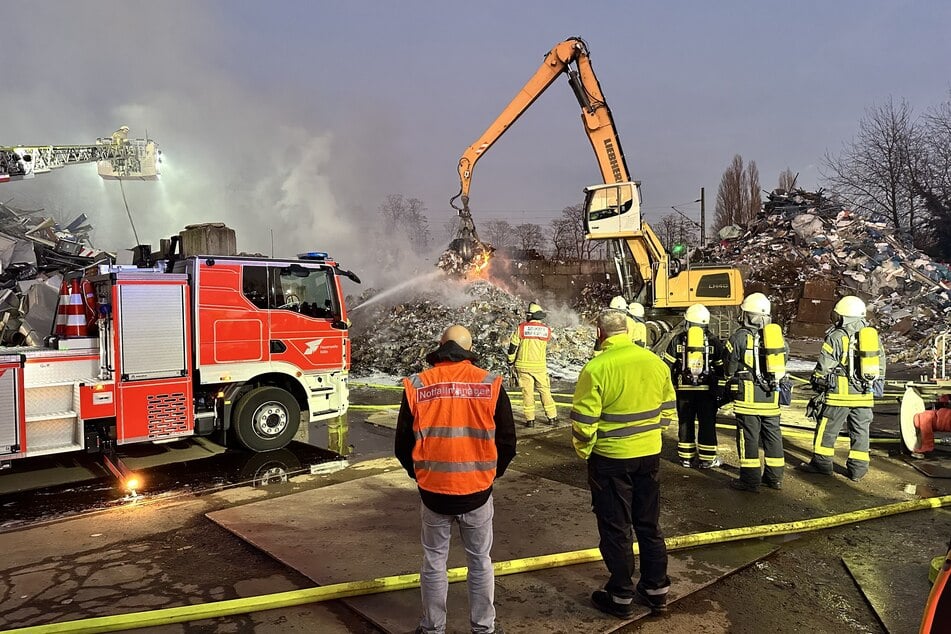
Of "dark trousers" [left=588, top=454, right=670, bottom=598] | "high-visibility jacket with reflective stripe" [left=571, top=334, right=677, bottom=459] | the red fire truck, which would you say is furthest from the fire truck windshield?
"dark trousers" [left=588, top=454, right=670, bottom=598]

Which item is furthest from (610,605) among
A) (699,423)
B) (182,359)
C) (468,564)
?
(182,359)

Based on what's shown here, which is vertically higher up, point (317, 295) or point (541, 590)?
point (317, 295)

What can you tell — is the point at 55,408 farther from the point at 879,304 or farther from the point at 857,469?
the point at 879,304

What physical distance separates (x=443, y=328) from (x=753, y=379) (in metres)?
11.6

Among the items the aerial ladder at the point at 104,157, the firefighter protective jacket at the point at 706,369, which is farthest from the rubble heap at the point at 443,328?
the aerial ladder at the point at 104,157

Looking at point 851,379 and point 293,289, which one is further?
point 293,289

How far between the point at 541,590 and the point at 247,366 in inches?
191

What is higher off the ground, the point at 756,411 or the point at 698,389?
the point at 698,389

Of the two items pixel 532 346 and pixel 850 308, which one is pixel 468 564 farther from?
pixel 532 346

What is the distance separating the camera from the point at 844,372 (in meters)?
6.04

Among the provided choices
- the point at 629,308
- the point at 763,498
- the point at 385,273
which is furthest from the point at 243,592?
the point at 385,273

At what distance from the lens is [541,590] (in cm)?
379

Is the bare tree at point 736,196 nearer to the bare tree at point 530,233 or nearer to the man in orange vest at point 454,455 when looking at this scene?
the bare tree at point 530,233

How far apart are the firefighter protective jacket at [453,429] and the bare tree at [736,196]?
52983 millimetres
